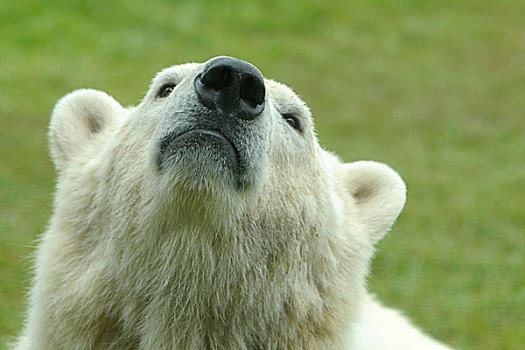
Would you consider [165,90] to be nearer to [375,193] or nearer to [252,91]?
[252,91]

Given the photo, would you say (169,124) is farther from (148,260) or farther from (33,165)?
(33,165)

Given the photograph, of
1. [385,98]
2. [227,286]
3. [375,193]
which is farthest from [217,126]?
[385,98]

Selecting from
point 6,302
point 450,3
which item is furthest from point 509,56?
point 6,302

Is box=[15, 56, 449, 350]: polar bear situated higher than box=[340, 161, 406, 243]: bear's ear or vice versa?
A: box=[340, 161, 406, 243]: bear's ear

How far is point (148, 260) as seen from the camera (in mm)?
3107

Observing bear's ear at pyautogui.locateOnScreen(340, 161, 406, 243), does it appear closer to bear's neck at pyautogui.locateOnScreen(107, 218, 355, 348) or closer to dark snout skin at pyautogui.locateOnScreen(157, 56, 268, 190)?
bear's neck at pyautogui.locateOnScreen(107, 218, 355, 348)

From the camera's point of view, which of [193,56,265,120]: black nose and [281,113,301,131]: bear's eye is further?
[281,113,301,131]: bear's eye

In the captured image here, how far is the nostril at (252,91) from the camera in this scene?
2828 mm

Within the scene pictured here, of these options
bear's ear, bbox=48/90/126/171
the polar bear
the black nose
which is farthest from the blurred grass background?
the black nose

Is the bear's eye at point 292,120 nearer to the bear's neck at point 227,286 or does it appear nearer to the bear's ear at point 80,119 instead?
the bear's neck at point 227,286

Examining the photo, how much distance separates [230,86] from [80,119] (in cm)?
147

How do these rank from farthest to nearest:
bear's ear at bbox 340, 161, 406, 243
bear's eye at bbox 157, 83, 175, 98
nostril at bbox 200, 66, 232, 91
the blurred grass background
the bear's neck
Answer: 1. the blurred grass background
2. bear's ear at bbox 340, 161, 406, 243
3. bear's eye at bbox 157, 83, 175, 98
4. the bear's neck
5. nostril at bbox 200, 66, 232, 91

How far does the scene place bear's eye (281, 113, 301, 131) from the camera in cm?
350

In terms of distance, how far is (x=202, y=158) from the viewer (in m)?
2.81
